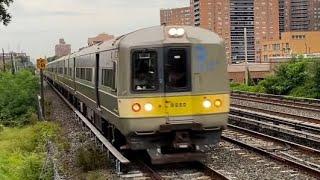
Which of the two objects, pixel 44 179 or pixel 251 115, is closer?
pixel 44 179

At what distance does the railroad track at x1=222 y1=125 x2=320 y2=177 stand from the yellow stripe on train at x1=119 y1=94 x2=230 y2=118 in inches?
74.5

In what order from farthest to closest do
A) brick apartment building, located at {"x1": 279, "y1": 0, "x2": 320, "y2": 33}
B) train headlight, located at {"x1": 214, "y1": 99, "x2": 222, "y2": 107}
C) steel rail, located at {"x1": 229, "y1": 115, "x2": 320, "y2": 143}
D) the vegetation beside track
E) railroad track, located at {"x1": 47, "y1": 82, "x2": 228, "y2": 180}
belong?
brick apartment building, located at {"x1": 279, "y1": 0, "x2": 320, "y2": 33} < the vegetation beside track < steel rail, located at {"x1": 229, "y1": 115, "x2": 320, "y2": 143} < train headlight, located at {"x1": 214, "y1": 99, "x2": 222, "y2": 107} < railroad track, located at {"x1": 47, "y1": 82, "x2": 228, "y2": 180}

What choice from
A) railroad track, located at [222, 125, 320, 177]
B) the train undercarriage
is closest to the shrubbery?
railroad track, located at [222, 125, 320, 177]

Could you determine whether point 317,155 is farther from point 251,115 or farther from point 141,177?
point 251,115

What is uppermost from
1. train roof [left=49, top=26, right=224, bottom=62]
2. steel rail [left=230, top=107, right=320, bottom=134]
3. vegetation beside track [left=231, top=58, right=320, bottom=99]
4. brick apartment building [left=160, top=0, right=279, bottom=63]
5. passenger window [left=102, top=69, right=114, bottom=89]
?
brick apartment building [left=160, top=0, right=279, bottom=63]

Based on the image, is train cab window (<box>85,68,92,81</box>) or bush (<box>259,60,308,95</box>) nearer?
train cab window (<box>85,68,92,81</box>)

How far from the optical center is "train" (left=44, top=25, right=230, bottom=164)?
11.1 metres

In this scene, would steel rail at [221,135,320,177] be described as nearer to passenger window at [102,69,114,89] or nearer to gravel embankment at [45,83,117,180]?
gravel embankment at [45,83,117,180]

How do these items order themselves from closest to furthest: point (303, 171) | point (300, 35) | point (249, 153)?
point (303, 171) < point (249, 153) < point (300, 35)

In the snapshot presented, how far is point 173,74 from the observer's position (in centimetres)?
1128

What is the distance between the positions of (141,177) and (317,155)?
13.3 ft

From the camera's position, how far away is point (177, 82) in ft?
37.0

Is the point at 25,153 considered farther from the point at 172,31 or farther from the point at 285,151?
the point at 285,151

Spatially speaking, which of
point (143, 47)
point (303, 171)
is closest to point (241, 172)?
point (303, 171)
